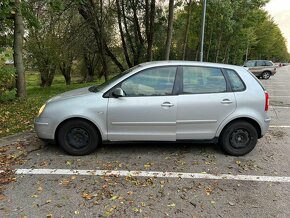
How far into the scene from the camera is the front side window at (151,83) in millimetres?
4844

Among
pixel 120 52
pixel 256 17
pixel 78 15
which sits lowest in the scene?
pixel 120 52

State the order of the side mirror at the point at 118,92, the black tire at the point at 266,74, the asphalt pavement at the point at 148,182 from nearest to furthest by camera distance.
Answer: the asphalt pavement at the point at 148,182
the side mirror at the point at 118,92
the black tire at the point at 266,74

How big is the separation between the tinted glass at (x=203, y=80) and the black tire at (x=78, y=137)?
173 centimetres

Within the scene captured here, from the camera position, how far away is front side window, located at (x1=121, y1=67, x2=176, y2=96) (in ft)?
15.9

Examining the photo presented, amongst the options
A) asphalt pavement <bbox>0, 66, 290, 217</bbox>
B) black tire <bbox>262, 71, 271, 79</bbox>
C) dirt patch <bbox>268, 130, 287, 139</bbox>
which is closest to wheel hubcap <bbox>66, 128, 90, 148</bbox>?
asphalt pavement <bbox>0, 66, 290, 217</bbox>

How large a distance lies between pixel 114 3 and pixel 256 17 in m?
17.3

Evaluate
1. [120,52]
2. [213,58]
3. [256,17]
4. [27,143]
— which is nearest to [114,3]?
[120,52]

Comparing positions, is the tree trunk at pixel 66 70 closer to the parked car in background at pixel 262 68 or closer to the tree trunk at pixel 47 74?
the tree trunk at pixel 47 74

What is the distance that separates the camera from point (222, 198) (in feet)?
12.0

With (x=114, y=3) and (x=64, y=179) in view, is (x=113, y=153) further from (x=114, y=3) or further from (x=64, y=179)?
(x=114, y=3)

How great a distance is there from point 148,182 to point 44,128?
203 centimetres

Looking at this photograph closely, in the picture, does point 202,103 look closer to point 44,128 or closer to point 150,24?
point 44,128

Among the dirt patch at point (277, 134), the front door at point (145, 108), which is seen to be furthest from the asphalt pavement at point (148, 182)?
the dirt patch at point (277, 134)

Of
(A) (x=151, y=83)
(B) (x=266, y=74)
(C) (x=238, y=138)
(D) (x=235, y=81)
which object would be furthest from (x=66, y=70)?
(C) (x=238, y=138)
